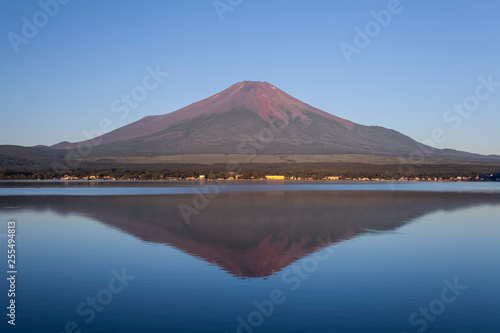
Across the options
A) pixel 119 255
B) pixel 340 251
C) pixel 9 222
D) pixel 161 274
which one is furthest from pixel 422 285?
pixel 9 222

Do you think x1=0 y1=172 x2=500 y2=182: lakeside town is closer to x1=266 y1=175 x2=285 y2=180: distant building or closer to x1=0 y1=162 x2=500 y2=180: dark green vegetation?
x1=266 y1=175 x2=285 y2=180: distant building

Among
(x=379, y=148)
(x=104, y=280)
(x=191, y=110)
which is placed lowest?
(x=104, y=280)

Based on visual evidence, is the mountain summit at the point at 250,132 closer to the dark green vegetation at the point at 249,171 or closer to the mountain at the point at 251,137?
the mountain at the point at 251,137

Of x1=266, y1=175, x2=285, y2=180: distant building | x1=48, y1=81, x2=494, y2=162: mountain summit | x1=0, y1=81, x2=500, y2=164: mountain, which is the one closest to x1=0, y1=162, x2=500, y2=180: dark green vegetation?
x1=266, y1=175, x2=285, y2=180: distant building

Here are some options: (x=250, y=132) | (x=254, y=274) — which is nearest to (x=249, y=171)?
(x=250, y=132)

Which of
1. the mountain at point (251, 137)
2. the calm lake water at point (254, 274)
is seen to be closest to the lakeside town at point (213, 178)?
the mountain at point (251, 137)

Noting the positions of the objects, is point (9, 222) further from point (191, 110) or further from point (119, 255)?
point (191, 110)
